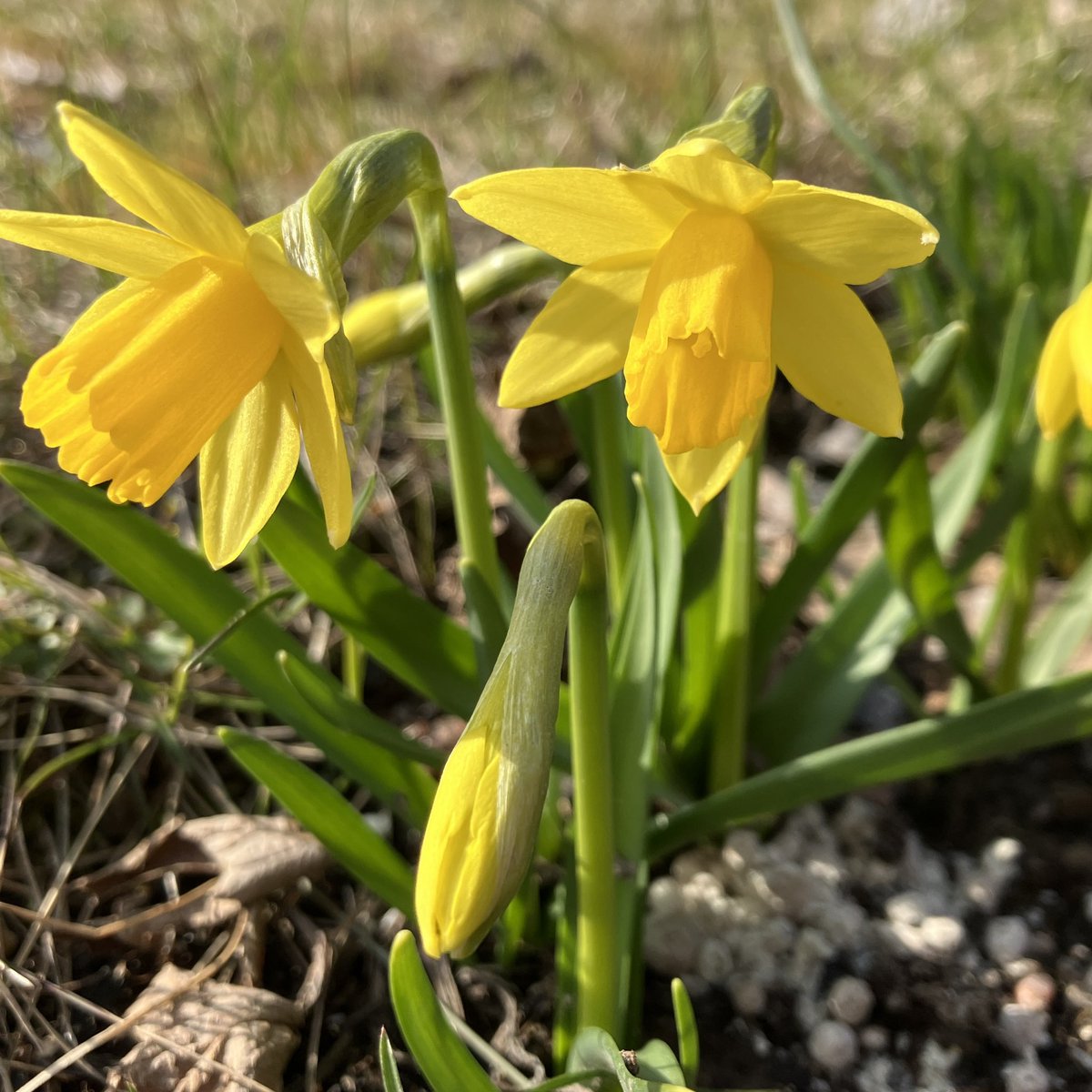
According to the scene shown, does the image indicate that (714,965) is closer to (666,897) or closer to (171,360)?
(666,897)

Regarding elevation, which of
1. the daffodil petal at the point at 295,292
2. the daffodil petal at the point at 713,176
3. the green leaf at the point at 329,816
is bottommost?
the green leaf at the point at 329,816

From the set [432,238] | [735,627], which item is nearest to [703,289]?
[432,238]

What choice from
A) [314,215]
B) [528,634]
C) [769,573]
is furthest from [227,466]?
[769,573]

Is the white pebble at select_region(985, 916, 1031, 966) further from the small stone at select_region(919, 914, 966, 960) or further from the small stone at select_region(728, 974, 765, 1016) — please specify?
the small stone at select_region(728, 974, 765, 1016)

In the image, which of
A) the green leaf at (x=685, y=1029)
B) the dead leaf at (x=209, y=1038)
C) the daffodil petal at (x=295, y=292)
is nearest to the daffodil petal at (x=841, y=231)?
the daffodil petal at (x=295, y=292)

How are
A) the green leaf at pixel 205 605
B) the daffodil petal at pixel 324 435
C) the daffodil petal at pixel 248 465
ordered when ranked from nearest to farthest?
the daffodil petal at pixel 324 435 < the daffodil petal at pixel 248 465 < the green leaf at pixel 205 605

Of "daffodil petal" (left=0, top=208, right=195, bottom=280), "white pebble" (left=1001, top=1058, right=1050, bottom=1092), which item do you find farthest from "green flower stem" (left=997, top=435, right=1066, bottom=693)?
"daffodil petal" (left=0, top=208, right=195, bottom=280)

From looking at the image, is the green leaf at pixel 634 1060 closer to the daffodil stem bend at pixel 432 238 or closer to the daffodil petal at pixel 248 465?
the daffodil stem bend at pixel 432 238
